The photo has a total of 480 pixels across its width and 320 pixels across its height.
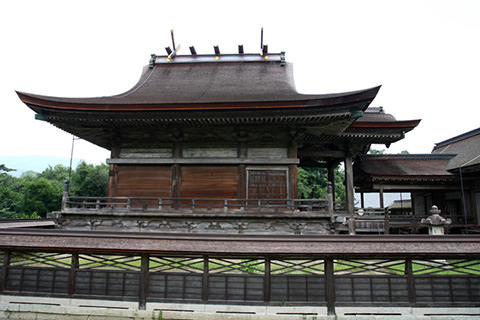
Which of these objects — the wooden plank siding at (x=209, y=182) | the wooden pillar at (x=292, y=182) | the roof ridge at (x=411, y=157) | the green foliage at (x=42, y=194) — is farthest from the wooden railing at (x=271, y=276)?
the green foliage at (x=42, y=194)

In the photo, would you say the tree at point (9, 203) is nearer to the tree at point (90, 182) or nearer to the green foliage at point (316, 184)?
the tree at point (90, 182)

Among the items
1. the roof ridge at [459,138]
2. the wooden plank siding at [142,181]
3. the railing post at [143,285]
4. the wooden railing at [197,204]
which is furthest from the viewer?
the roof ridge at [459,138]

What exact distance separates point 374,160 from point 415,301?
11.4 metres

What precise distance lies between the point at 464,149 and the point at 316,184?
23230 mm

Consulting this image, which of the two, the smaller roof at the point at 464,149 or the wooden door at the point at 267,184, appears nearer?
the wooden door at the point at 267,184

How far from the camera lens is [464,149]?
17.2 m

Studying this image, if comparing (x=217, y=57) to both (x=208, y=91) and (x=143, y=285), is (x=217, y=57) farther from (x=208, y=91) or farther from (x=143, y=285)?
(x=143, y=285)

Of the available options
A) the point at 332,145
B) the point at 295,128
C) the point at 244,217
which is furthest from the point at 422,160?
the point at 244,217

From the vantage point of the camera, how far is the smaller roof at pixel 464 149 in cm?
1447

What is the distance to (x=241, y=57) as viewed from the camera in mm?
16703

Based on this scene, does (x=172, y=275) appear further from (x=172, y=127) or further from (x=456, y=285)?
(x=172, y=127)

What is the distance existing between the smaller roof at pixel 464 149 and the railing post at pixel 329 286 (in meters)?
12.6

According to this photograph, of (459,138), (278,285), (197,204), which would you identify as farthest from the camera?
(459,138)

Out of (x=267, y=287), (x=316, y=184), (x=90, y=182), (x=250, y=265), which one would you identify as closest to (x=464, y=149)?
(x=267, y=287)
